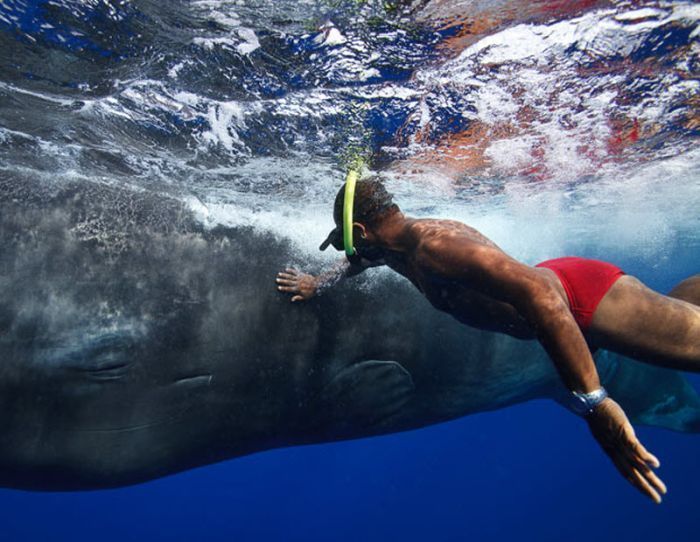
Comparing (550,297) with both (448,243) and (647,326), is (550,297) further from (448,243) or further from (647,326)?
(647,326)

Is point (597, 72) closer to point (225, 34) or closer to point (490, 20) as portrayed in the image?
point (490, 20)

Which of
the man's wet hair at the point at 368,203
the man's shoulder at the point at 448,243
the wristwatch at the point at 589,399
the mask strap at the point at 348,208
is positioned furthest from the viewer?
the man's wet hair at the point at 368,203

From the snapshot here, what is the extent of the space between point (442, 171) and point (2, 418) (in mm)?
9287

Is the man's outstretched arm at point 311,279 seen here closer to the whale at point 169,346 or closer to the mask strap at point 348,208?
the whale at point 169,346

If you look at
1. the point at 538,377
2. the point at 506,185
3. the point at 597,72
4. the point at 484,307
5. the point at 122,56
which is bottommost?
the point at 538,377

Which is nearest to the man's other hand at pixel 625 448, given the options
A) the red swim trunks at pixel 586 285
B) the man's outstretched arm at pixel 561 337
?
the man's outstretched arm at pixel 561 337

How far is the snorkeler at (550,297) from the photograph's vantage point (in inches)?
Result: 98.7

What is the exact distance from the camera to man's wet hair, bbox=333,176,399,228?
3516 millimetres

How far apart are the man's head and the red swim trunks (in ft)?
4.97

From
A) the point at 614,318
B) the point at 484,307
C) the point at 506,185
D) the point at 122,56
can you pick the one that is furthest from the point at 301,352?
the point at 506,185

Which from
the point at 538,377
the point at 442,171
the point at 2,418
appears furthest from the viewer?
the point at 442,171

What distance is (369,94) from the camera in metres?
5.88

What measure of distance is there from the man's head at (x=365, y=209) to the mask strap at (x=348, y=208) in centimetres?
11

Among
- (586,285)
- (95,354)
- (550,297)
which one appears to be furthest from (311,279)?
(586,285)
